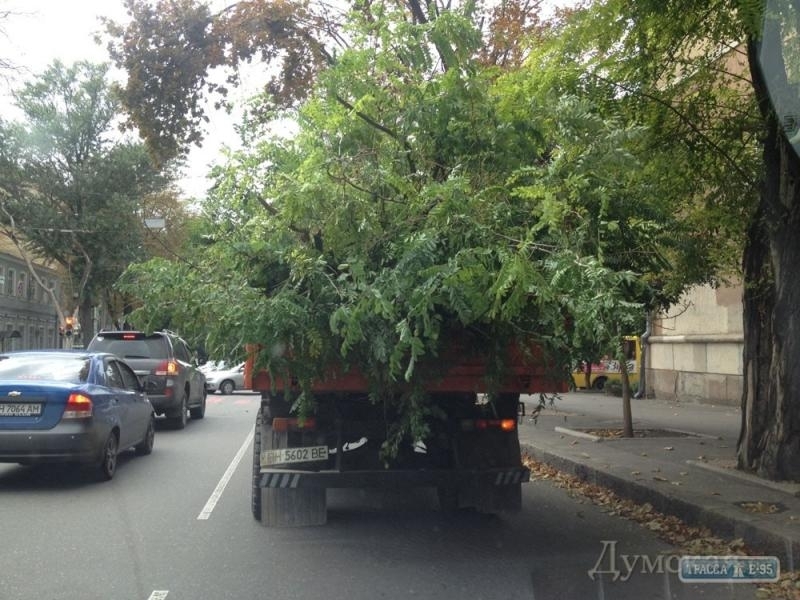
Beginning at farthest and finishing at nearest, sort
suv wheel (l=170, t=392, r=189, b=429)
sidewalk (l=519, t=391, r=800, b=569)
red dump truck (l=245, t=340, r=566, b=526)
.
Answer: suv wheel (l=170, t=392, r=189, b=429) < sidewalk (l=519, t=391, r=800, b=569) < red dump truck (l=245, t=340, r=566, b=526)

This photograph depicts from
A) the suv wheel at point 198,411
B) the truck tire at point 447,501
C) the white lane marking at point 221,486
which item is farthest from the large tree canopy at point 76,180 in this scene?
the truck tire at point 447,501

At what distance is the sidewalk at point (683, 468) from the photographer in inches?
265

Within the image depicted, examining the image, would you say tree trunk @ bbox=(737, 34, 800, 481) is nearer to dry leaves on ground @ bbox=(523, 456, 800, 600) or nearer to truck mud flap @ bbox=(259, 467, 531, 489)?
dry leaves on ground @ bbox=(523, 456, 800, 600)

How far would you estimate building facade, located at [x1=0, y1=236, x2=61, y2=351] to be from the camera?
4881 cm

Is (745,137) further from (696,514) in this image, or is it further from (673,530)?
(673,530)

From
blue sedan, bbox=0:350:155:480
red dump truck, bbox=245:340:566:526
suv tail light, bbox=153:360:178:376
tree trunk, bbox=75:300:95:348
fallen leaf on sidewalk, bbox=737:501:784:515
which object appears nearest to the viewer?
red dump truck, bbox=245:340:566:526

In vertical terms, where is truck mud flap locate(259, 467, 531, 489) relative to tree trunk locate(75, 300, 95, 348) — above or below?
below

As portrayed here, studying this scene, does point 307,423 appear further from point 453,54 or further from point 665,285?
point 665,285

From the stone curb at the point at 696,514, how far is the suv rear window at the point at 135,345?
7.82m

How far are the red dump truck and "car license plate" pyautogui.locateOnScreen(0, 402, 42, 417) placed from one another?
3.15 meters

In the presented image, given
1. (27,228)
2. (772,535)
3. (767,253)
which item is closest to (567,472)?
(767,253)

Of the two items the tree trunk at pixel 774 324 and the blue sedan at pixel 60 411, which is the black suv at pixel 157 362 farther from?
the tree trunk at pixel 774 324

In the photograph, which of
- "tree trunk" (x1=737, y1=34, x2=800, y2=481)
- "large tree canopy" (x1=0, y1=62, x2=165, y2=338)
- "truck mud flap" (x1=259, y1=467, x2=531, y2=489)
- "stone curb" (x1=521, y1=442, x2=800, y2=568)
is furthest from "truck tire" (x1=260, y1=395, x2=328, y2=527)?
"large tree canopy" (x1=0, y1=62, x2=165, y2=338)

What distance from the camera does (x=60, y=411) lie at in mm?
8906
